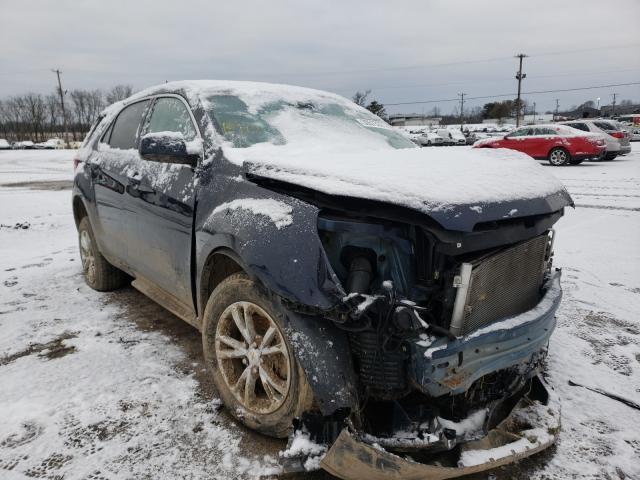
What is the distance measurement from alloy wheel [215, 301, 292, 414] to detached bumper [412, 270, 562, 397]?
60cm

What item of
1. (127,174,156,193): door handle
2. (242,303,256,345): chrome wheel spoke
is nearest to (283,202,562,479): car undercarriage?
(242,303,256,345): chrome wheel spoke

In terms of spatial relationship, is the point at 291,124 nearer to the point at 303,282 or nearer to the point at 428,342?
the point at 303,282

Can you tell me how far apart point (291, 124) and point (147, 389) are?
188cm

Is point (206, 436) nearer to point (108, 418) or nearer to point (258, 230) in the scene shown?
point (108, 418)

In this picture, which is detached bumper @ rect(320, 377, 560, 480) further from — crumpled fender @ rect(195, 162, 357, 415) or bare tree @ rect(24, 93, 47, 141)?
bare tree @ rect(24, 93, 47, 141)

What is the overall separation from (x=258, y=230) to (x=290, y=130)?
1.14 meters

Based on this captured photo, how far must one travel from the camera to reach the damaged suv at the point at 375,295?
176 centimetres

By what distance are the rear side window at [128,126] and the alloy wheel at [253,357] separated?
6.30 feet

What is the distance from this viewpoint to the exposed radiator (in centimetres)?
181

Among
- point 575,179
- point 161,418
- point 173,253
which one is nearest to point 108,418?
point 161,418

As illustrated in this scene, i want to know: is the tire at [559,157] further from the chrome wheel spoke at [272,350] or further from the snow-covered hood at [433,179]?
the chrome wheel spoke at [272,350]

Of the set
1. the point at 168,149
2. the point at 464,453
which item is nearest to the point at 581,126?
the point at 168,149

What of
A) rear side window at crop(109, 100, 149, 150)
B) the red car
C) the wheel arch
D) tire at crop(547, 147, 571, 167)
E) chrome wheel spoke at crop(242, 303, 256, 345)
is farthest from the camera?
tire at crop(547, 147, 571, 167)

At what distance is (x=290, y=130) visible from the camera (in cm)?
296
